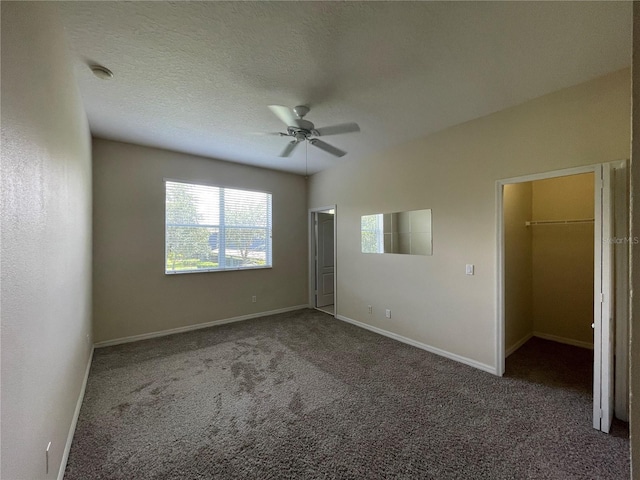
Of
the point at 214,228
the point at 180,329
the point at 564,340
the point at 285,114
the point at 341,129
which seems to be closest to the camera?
the point at 285,114

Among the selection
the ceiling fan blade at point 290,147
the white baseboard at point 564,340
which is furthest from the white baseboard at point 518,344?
the ceiling fan blade at point 290,147

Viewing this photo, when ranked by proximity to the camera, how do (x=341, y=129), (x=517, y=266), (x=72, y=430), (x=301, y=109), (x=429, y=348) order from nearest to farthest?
(x=72, y=430)
(x=341, y=129)
(x=301, y=109)
(x=429, y=348)
(x=517, y=266)

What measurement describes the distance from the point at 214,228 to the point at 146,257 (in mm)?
1049

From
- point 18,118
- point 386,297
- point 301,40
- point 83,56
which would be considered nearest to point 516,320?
point 386,297

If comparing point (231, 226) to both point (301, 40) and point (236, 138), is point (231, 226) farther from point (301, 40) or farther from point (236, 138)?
point (301, 40)

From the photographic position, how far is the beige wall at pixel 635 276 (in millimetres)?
500

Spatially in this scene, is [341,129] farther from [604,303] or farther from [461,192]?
[604,303]

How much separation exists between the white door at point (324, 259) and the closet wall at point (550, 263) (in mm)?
3252

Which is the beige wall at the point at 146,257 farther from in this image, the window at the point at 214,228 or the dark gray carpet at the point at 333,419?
the dark gray carpet at the point at 333,419

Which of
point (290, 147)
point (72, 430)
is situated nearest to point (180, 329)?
point (72, 430)

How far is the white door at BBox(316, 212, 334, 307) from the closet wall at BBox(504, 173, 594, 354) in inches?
128

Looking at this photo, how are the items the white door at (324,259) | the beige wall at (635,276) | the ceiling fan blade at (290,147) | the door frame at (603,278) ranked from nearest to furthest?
the beige wall at (635,276) < the door frame at (603,278) < the ceiling fan blade at (290,147) < the white door at (324,259)

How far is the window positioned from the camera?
166 inches

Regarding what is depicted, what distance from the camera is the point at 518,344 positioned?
12.0 ft
